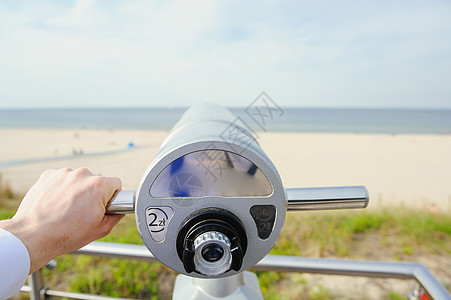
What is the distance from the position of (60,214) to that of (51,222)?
0.02 meters

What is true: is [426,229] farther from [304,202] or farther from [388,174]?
[388,174]

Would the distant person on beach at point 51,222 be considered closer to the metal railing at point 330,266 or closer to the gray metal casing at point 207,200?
the gray metal casing at point 207,200

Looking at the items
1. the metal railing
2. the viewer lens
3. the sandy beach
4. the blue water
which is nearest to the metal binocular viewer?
the viewer lens

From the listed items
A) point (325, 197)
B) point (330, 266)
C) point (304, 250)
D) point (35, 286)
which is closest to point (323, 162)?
point (304, 250)

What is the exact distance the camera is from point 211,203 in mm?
527

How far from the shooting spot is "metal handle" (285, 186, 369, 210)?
59 centimetres

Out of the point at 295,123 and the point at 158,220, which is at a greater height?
the point at 295,123

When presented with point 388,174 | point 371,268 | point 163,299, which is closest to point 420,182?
point 388,174

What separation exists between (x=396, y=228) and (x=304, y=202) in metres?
3.53

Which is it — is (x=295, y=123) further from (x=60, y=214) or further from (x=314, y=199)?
(x=60, y=214)

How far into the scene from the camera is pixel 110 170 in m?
8.31

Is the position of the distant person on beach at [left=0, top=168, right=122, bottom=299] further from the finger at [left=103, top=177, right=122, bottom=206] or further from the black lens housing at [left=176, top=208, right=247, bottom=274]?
the black lens housing at [left=176, top=208, right=247, bottom=274]

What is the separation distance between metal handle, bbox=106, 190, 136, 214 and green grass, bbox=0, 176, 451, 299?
179cm

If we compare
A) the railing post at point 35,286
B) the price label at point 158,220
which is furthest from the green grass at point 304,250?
the price label at point 158,220
